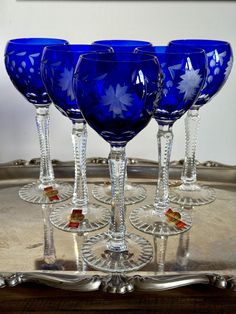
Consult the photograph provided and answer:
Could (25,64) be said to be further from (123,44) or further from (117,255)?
(117,255)

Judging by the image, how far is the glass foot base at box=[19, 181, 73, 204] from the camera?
63 centimetres

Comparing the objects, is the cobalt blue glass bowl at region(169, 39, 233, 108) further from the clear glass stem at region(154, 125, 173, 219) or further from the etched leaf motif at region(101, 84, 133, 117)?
the etched leaf motif at region(101, 84, 133, 117)

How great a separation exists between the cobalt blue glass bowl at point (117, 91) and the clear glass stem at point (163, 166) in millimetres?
128

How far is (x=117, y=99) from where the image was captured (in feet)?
1.31

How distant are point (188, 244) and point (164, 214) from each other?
0.07m

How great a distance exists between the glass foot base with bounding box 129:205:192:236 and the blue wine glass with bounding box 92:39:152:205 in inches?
1.6

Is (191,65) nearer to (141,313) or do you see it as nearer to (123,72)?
(123,72)

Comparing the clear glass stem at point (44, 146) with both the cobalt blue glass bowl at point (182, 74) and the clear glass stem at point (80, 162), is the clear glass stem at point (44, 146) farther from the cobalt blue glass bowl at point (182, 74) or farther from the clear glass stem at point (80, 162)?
the cobalt blue glass bowl at point (182, 74)

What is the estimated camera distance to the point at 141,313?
1.43 feet

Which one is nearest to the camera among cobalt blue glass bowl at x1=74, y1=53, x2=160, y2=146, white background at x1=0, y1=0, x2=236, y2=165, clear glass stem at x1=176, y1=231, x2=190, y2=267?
cobalt blue glass bowl at x1=74, y1=53, x2=160, y2=146

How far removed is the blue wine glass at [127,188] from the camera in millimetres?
593

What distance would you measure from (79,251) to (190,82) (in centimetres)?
22

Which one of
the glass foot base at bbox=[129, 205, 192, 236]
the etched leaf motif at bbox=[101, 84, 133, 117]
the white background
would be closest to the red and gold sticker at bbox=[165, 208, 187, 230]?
the glass foot base at bbox=[129, 205, 192, 236]

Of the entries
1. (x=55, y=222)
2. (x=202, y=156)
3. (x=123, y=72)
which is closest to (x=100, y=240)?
(x=55, y=222)
